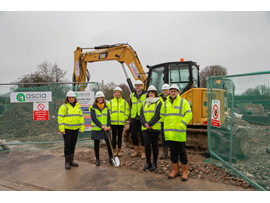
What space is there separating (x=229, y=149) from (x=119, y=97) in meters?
2.98

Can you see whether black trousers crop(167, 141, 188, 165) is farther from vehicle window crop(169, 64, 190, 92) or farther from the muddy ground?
vehicle window crop(169, 64, 190, 92)

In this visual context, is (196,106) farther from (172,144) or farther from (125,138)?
(125,138)

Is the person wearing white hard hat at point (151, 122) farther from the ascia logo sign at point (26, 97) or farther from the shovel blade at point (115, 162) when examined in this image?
the ascia logo sign at point (26, 97)

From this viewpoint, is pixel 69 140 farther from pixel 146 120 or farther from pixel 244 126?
pixel 244 126

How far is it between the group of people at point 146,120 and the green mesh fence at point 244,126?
3.57 feet

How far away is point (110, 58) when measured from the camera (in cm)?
897

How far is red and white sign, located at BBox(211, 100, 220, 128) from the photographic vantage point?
4.39m

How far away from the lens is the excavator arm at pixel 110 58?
8328 millimetres

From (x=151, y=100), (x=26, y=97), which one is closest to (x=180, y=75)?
(x=151, y=100)

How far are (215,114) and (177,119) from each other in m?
1.46

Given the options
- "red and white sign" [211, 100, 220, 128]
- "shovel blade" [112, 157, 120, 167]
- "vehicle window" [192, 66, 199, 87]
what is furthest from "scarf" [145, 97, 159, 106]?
"vehicle window" [192, 66, 199, 87]

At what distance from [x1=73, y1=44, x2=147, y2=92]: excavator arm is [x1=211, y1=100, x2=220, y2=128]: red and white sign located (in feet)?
11.0

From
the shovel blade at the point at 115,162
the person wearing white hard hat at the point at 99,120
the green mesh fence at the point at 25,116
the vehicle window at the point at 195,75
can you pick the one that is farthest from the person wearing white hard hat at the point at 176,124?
the green mesh fence at the point at 25,116

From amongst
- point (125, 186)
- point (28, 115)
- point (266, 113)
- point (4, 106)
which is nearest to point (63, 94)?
point (28, 115)
